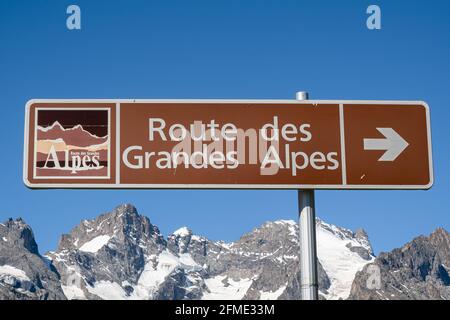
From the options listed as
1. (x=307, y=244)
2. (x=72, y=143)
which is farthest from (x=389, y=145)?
(x=72, y=143)

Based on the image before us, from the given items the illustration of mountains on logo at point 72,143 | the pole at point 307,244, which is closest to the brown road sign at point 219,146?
the illustration of mountains on logo at point 72,143

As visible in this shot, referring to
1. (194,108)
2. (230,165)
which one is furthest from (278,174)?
(194,108)

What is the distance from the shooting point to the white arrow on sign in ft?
27.1

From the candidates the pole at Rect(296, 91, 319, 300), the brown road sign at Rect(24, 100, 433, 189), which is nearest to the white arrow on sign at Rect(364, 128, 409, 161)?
the brown road sign at Rect(24, 100, 433, 189)

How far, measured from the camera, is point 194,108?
27.0ft

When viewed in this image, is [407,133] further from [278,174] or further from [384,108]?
[278,174]

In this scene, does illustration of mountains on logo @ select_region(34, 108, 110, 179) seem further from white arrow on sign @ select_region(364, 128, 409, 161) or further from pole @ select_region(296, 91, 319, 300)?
white arrow on sign @ select_region(364, 128, 409, 161)

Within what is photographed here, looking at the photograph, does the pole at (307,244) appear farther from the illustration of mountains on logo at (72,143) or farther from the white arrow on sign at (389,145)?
the illustration of mountains on logo at (72,143)

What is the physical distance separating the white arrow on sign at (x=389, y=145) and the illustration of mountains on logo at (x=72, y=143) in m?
2.49

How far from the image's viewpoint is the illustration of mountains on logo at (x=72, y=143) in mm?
8039

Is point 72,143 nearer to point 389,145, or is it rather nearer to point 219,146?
point 219,146

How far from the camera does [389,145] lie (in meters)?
8.27
